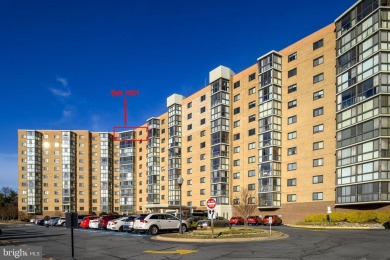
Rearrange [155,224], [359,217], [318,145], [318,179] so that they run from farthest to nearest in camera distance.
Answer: [318,145] < [318,179] < [359,217] < [155,224]

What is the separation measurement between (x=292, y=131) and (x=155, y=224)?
30799mm

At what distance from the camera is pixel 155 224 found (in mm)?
25484

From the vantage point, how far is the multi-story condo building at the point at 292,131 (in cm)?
3694

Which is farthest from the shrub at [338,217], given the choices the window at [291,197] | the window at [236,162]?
the window at [236,162]

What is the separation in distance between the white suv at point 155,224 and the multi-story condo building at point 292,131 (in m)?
21.4

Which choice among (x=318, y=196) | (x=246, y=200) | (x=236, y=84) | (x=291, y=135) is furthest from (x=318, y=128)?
(x=236, y=84)

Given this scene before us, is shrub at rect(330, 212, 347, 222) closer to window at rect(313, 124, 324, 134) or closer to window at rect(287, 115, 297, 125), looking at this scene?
window at rect(313, 124, 324, 134)

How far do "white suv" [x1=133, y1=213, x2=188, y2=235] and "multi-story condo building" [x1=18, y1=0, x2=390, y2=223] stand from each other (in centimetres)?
2140

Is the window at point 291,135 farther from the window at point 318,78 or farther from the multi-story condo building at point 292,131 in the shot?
the window at point 318,78

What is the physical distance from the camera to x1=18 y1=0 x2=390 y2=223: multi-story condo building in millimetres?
36938

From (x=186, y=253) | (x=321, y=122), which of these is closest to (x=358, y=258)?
(x=186, y=253)

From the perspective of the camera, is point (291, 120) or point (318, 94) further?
point (291, 120)

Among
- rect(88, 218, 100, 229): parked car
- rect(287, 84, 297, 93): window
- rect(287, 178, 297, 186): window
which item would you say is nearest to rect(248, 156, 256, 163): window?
rect(287, 178, 297, 186): window

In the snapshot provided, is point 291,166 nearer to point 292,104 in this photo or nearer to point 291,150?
point 291,150
